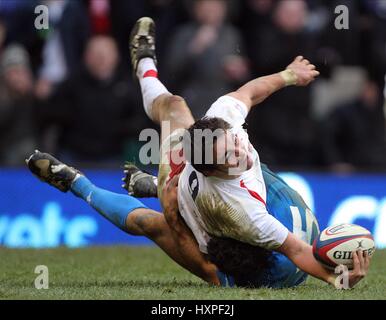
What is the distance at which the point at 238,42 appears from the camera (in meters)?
14.5

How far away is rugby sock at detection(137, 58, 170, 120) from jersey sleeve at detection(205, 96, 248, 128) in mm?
1232

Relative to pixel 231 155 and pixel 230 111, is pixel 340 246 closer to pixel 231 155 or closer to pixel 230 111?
pixel 231 155

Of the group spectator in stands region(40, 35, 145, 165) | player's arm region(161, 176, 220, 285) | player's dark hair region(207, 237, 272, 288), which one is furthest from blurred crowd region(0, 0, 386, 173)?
player's dark hair region(207, 237, 272, 288)

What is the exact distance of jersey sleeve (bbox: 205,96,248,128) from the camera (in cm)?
852

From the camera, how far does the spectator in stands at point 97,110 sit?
14.1 m

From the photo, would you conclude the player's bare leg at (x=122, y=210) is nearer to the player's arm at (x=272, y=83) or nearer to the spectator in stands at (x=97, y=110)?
the player's arm at (x=272, y=83)

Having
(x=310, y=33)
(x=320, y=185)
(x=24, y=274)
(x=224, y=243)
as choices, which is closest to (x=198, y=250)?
(x=224, y=243)

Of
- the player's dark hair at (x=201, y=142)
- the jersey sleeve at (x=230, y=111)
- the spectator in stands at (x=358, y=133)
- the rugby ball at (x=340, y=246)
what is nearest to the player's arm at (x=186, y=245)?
the player's dark hair at (x=201, y=142)

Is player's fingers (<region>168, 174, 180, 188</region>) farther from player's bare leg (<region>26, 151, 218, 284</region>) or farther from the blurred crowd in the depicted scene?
the blurred crowd

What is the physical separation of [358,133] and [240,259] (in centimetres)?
669
